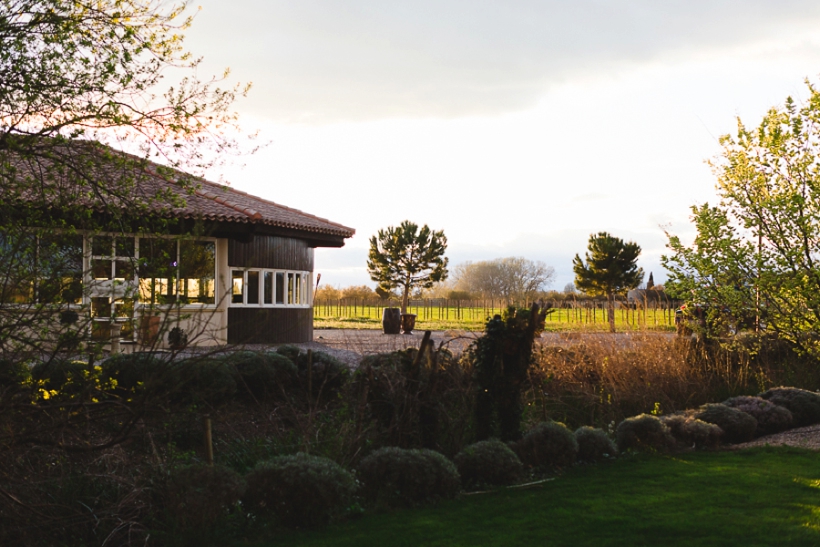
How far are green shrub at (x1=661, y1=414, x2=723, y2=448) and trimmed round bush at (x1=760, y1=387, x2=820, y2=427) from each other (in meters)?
1.72

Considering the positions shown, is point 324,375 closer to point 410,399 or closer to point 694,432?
point 410,399

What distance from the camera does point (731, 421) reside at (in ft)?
26.0

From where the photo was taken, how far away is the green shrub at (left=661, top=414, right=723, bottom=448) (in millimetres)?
7621

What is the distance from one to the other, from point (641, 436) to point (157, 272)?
4.90 meters

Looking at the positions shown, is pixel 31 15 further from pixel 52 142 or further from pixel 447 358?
pixel 447 358

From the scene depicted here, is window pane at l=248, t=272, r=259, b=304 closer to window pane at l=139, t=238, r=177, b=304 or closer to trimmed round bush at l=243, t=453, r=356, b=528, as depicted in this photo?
window pane at l=139, t=238, r=177, b=304

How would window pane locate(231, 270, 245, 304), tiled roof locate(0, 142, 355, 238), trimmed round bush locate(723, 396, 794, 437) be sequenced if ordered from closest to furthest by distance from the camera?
tiled roof locate(0, 142, 355, 238) → trimmed round bush locate(723, 396, 794, 437) → window pane locate(231, 270, 245, 304)

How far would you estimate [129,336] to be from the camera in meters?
4.72

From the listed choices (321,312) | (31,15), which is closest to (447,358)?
(31,15)

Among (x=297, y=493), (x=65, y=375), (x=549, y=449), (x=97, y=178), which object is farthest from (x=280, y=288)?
(x=297, y=493)

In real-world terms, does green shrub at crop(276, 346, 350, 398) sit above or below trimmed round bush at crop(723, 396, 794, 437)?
above

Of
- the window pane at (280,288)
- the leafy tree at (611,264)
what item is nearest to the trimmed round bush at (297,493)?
the window pane at (280,288)

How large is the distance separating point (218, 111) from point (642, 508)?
5.85 meters

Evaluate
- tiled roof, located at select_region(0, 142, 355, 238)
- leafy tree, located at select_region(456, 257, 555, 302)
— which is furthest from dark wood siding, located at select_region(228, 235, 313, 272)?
leafy tree, located at select_region(456, 257, 555, 302)
